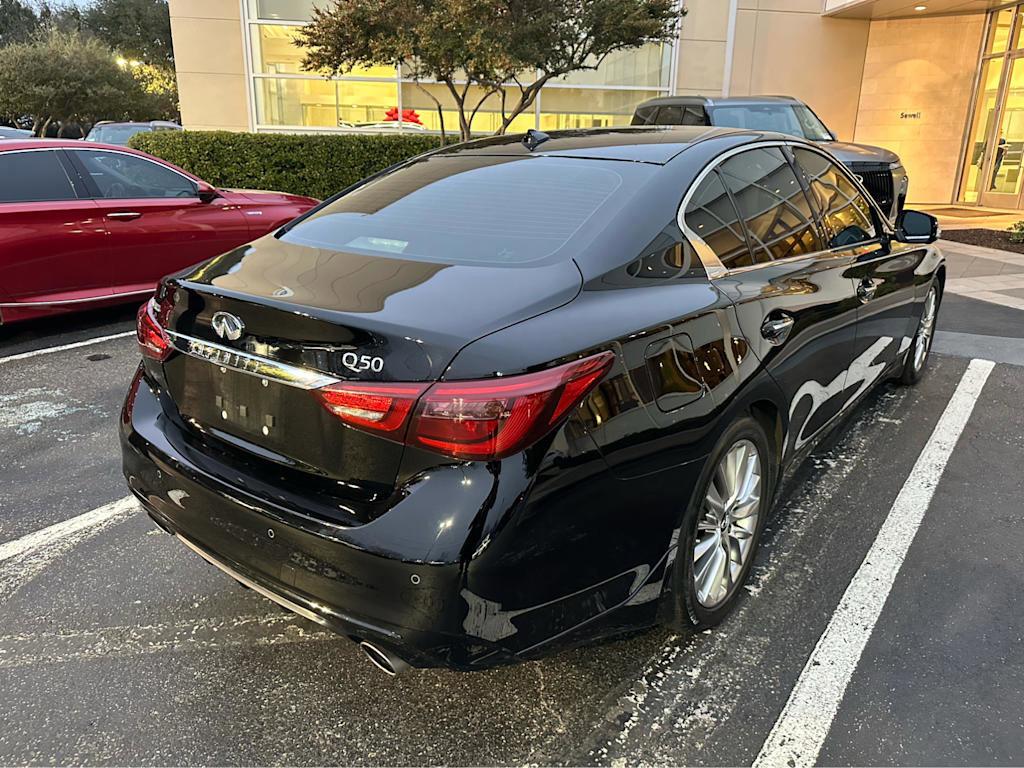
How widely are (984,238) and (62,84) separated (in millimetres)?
22263

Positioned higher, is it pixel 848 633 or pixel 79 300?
pixel 79 300

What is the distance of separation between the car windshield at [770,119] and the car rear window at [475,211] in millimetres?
7818

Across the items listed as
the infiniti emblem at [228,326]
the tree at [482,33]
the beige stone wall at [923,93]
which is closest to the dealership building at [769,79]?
the beige stone wall at [923,93]

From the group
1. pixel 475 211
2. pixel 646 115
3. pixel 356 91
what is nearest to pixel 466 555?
pixel 475 211

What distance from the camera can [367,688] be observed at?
229 centimetres

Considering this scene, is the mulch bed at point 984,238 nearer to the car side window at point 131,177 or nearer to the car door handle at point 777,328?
the car door handle at point 777,328

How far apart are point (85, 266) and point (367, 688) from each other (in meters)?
5.11

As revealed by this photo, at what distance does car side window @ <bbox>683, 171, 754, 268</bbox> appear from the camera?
8.16 ft

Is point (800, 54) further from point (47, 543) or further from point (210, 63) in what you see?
point (47, 543)

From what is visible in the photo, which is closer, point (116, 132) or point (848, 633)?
point (848, 633)

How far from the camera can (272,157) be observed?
38.5 ft

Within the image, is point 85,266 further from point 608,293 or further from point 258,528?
point 608,293

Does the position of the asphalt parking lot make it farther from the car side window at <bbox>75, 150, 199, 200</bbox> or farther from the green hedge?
the green hedge

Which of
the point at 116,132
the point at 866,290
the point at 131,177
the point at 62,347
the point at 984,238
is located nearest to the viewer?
the point at 866,290
